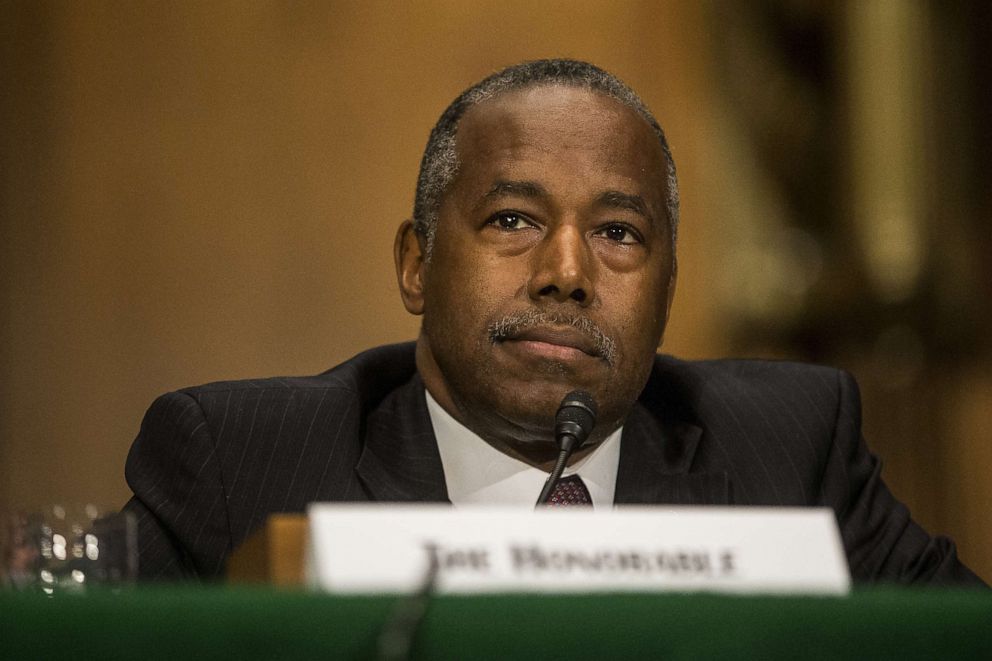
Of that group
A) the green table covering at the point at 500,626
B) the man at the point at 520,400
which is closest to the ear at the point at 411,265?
the man at the point at 520,400

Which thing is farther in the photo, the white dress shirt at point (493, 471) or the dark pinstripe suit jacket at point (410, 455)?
the white dress shirt at point (493, 471)

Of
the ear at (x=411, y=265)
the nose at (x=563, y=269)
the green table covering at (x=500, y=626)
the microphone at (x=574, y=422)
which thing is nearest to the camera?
the green table covering at (x=500, y=626)

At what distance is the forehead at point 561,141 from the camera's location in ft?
7.54

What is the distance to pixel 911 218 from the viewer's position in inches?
176

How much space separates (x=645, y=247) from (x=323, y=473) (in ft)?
2.22

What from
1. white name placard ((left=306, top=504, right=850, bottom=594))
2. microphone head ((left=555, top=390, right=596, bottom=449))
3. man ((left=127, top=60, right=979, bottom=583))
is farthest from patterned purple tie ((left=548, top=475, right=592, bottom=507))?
white name placard ((left=306, top=504, right=850, bottom=594))

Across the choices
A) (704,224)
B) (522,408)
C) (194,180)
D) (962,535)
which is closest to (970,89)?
(704,224)

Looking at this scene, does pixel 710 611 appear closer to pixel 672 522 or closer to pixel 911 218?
pixel 672 522

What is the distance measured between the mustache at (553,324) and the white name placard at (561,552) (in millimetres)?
944

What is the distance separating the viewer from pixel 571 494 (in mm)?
2297

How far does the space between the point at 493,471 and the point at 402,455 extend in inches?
6.4

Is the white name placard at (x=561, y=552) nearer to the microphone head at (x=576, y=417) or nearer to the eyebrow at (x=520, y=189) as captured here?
the microphone head at (x=576, y=417)

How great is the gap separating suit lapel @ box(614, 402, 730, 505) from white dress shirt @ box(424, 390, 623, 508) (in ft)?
0.10

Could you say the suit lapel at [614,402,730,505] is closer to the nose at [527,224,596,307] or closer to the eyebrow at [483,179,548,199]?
the nose at [527,224,596,307]
